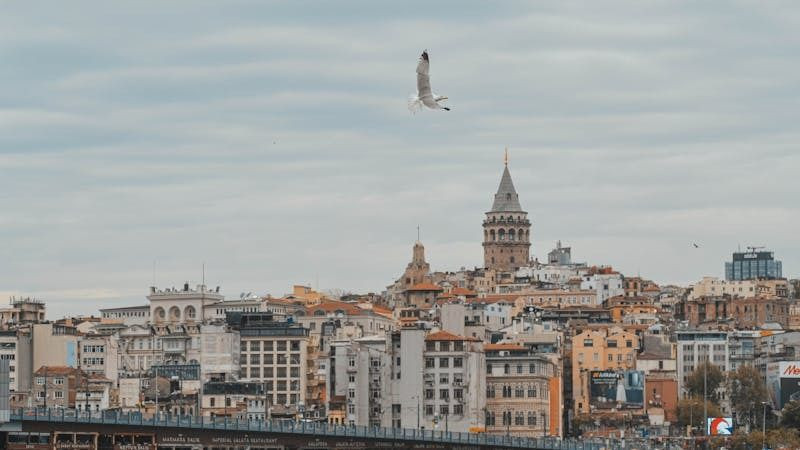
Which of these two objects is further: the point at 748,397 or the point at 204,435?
the point at 748,397

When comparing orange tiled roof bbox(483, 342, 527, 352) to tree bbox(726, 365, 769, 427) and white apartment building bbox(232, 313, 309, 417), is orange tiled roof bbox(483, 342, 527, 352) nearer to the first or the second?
white apartment building bbox(232, 313, 309, 417)

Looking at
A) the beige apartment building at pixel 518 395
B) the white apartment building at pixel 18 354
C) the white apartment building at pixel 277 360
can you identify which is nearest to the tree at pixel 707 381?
the beige apartment building at pixel 518 395

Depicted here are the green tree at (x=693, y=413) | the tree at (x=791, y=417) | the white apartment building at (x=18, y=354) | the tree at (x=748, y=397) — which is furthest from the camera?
the tree at (x=748, y=397)

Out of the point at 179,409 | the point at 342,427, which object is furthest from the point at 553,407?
the point at 342,427

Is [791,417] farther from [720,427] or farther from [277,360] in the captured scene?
[277,360]

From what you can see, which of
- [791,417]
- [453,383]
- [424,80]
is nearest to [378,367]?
[453,383]

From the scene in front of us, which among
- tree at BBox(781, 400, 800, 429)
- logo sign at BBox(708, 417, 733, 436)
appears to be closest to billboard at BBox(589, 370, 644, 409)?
tree at BBox(781, 400, 800, 429)

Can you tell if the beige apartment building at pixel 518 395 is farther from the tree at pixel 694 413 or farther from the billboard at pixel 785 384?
the billboard at pixel 785 384
